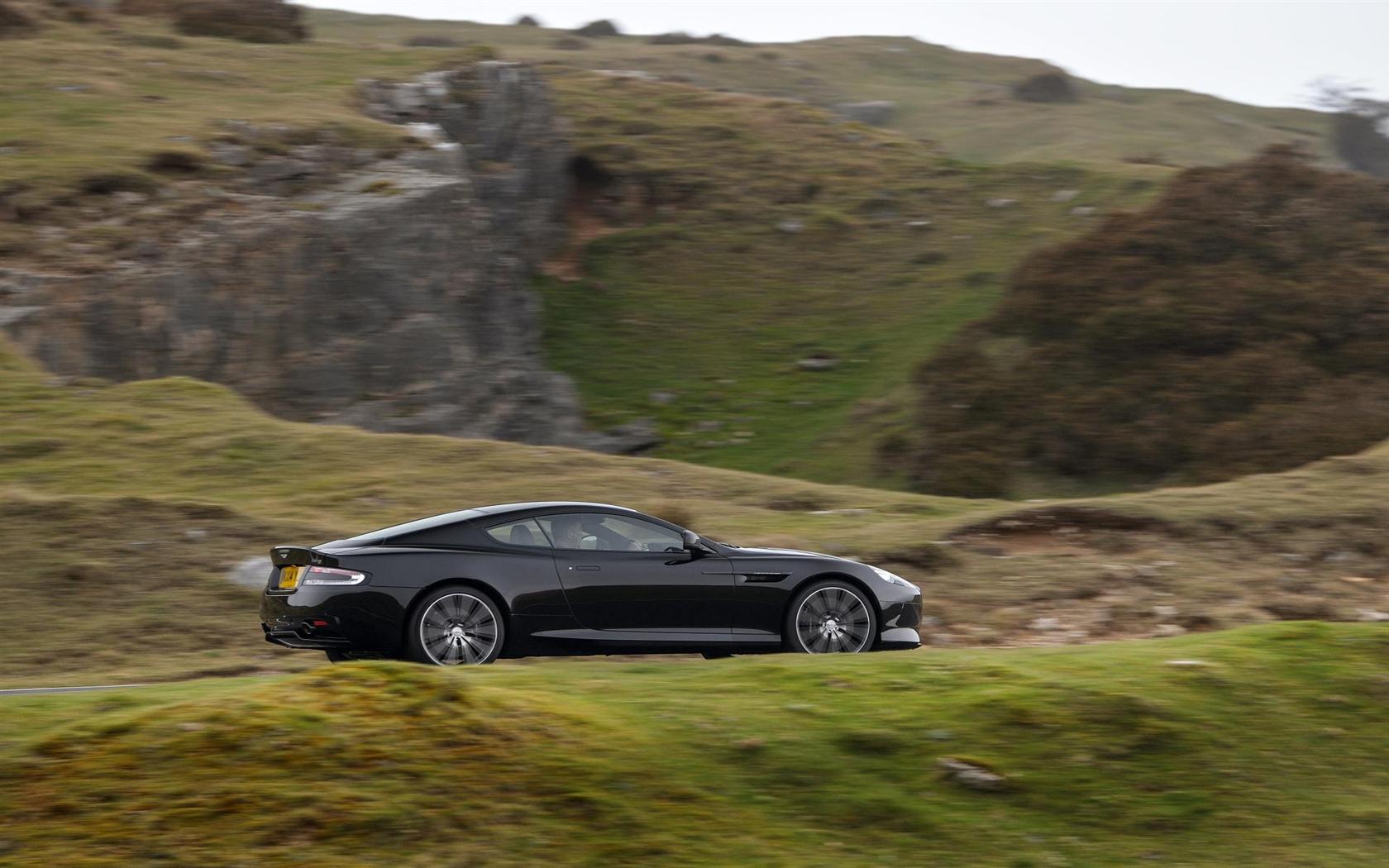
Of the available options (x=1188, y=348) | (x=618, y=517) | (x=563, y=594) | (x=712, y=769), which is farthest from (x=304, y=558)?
(x=1188, y=348)

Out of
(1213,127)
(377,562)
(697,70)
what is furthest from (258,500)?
(1213,127)

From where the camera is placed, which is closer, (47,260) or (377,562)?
(377,562)

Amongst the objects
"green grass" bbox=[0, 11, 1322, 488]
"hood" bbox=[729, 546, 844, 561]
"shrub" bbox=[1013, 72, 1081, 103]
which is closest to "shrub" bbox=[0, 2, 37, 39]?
"green grass" bbox=[0, 11, 1322, 488]

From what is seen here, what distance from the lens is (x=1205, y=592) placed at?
15133 millimetres

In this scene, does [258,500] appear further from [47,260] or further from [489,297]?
[489,297]

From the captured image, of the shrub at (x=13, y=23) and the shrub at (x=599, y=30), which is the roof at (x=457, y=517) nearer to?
the shrub at (x=13, y=23)

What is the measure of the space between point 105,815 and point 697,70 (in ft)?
269

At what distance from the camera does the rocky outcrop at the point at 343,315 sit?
1054 inches

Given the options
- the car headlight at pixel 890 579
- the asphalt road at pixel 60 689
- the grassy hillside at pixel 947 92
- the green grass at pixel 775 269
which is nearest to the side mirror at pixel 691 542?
the car headlight at pixel 890 579

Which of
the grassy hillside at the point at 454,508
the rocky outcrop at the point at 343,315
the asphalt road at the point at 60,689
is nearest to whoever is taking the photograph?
the asphalt road at the point at 60,689

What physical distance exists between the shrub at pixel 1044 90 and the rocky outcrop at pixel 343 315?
58.0m

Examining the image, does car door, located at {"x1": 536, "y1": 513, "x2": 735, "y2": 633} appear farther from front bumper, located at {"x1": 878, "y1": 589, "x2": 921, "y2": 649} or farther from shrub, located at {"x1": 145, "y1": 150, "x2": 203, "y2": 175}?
shrub, located at {"x1": 145, "y1": 150, "x2": 203, "y2": 175}

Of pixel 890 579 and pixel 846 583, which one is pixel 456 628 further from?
pixel 890 579

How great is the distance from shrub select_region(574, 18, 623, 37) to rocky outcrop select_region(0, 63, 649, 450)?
61.3m
